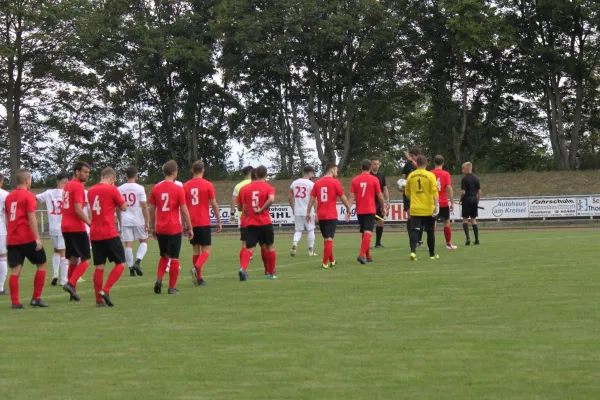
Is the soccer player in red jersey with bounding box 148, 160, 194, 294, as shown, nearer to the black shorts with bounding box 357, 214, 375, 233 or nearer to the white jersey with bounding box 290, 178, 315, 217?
the black shorts with bounding box 357, 214, 375, 233

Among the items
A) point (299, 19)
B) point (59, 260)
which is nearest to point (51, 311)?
point (59, 260)

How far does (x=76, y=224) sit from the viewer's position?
46.3 ft

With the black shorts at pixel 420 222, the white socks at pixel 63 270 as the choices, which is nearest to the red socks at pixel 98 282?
the white socks at pixel 63 270

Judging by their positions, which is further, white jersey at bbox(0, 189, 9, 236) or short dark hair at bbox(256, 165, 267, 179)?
short dark hair at bbox(256, 165, 267, 179)

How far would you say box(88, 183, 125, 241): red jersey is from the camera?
12883mm

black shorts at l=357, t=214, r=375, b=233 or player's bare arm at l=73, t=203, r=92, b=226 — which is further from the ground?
player's bare arm at l=73, t=203, r=92, b=226

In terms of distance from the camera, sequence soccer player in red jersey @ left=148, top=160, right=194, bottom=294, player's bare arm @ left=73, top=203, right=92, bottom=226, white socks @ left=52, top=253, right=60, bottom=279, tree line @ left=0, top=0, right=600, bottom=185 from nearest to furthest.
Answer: player's bare arm @ left=73, top=203, right=92, bottom=226, soccer player in red jersey @ left=148, top=160, right=194, bottom=294, white socks @ left=52, top=253, right=60, bottom=279, tree line @ left=0, top=0, right=600, bottom=185

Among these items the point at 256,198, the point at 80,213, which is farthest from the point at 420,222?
the point at 80,213

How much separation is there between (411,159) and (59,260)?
8.10 m

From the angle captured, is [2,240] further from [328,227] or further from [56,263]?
[328,227]

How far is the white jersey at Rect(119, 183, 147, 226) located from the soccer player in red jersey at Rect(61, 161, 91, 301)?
Result: 461 centimetres

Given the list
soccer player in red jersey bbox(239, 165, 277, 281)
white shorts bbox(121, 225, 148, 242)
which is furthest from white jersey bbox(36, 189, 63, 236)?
soccer player in red jersey bbox(239, 165, 277, 281)

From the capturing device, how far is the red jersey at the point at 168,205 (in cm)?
1414

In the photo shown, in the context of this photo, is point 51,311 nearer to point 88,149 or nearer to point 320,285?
point 320,285
